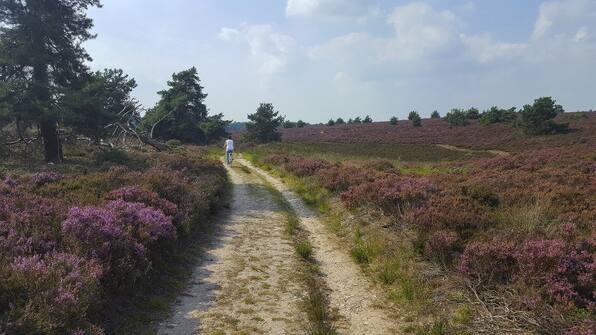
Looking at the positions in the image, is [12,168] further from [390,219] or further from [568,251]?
[568,251]

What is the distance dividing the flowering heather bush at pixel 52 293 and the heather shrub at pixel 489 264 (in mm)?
5428

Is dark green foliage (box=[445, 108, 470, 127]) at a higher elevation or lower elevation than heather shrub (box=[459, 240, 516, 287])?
higher

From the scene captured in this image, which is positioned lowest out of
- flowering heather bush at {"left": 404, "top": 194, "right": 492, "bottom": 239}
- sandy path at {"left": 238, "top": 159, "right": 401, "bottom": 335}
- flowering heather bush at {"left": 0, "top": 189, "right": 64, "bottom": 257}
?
sandy path at {"left": 238, "top": 159, "right": 401, "bottom": 335}

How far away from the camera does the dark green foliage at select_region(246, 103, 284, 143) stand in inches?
2195

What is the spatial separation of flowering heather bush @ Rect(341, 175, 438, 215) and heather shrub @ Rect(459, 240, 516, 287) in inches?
147

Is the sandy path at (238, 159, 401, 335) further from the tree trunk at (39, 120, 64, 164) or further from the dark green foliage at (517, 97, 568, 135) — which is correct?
the dark green foliage at (517, 97, 568, 135)

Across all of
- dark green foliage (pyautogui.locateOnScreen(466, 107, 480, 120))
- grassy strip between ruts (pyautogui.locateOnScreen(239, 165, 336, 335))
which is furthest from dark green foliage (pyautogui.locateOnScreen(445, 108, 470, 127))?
grassy strip between ruts (pyautogui.locateOnScreen(239, 165, 336, 335))

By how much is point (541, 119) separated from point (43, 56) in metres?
42.8

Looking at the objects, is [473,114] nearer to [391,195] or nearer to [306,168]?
[306,168]

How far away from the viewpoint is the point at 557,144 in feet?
117

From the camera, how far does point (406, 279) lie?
7.46 meters

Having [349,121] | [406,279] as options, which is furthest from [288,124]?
[406,279]

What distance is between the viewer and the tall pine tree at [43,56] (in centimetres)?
1742

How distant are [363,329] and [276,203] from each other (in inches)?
379
